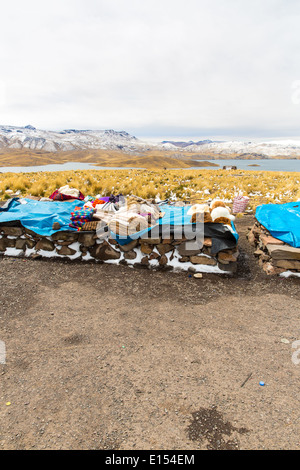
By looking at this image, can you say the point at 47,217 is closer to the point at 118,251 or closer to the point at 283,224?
the point at 118,251

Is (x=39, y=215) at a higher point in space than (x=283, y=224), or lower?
higher

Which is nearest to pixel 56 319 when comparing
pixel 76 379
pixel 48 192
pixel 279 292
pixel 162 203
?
pixel 76 379

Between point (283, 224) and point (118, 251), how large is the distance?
13.1 feet

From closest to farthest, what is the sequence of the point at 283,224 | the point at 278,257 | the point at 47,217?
the point at 278,257 → the point at 283,224 → the point at 47,217

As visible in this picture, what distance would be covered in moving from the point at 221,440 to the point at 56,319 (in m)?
2.77

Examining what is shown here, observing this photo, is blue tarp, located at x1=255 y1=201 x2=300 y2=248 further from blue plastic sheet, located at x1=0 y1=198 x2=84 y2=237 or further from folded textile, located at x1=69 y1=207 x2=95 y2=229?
blue plastic sheet, located at x1=0 y1=198 x2=84 y2=237

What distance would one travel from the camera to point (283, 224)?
5961mm

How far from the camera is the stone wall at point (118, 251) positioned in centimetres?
560

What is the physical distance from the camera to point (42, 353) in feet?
10.7

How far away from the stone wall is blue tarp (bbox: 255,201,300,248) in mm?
1079

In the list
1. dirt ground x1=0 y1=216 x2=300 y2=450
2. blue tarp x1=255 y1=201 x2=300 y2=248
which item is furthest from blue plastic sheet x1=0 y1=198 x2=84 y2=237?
blue tarp x1=255 y1=201 x2=300 y2=248

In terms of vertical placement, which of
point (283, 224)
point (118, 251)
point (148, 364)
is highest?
point (283, 224)

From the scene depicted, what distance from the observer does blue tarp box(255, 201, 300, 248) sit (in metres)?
5.50

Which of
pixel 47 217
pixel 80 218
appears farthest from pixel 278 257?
pixel 47 217
